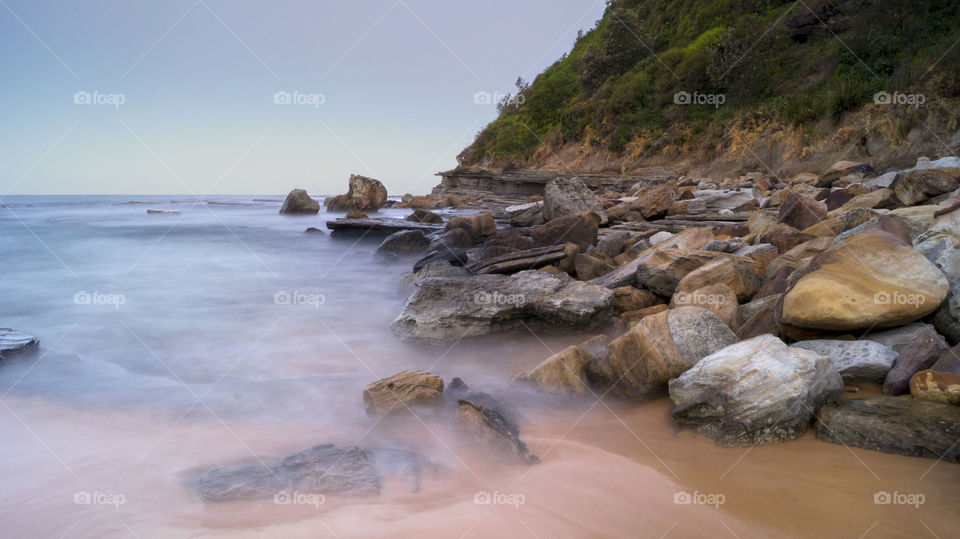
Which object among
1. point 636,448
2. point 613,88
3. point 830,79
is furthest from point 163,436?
point 613,88

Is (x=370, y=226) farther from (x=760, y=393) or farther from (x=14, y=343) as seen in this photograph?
(x=760, y=393)

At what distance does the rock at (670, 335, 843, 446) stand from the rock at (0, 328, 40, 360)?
5.51m

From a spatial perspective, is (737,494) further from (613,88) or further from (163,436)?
(613,88)

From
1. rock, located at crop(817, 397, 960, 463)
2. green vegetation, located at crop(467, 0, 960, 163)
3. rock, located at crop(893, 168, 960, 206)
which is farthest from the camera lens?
green vegetation, located at crop(467, 0, 960, 163)

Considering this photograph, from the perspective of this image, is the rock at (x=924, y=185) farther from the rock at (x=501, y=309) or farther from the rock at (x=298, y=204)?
the rock at (x=298, y=204)

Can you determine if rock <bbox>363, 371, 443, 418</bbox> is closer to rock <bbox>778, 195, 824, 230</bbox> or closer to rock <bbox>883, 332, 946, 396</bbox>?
rock <bbox>883, 332, 946, 396</bbox>

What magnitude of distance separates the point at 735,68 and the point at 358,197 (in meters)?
18.5

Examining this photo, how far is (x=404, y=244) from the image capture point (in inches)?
416

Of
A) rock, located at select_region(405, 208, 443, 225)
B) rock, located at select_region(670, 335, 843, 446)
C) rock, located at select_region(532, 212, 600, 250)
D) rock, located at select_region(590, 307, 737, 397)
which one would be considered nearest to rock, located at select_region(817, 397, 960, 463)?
rock, located at select_region(670, 335, 843, 446)

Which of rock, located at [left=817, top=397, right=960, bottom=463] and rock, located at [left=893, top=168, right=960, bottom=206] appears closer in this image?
rock, located at [left=817, top=397, right=960, bottom=463]

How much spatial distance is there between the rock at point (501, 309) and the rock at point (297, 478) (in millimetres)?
2211

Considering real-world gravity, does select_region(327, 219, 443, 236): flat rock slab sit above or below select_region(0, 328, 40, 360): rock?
above

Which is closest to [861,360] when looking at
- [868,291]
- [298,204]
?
[868,291]

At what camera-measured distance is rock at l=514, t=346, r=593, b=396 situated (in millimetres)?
3717
